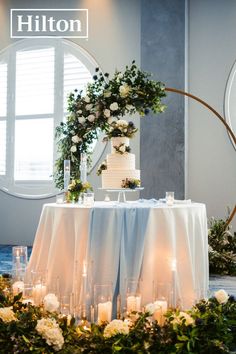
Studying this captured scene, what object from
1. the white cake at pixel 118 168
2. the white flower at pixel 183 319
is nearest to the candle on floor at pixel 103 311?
the white flower at pixel 183 319

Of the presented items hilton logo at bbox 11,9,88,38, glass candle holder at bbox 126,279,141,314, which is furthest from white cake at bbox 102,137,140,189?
hilton logo at bbox 11,9,88,38

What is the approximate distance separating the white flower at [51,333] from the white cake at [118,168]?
1.46m

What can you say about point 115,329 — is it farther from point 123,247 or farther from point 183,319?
point 123,247

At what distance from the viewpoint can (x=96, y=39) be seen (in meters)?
7.13

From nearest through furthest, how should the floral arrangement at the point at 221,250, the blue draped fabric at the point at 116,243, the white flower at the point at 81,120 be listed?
the blue draped fabric at the point at 116,243, the white flower at the point at 81,120, the floral arrangement at the point at 221,250

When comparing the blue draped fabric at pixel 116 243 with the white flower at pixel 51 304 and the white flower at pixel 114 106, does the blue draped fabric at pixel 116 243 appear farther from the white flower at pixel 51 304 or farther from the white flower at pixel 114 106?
the white flower at pixel 114 106

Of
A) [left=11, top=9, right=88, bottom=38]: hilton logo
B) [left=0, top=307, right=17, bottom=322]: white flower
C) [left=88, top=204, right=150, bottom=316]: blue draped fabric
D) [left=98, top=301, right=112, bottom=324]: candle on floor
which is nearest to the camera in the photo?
[left=0, top=307, right=17, bottom=322]: white flower

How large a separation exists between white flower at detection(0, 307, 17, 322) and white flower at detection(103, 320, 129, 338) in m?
0.53

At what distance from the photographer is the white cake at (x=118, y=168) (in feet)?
12.4

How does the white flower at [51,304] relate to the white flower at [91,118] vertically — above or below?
below

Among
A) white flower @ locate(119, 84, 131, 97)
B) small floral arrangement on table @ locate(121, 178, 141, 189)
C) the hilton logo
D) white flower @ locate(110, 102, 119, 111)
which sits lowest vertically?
small floral arrangement on table @ locate(121, 178, 141, 189)

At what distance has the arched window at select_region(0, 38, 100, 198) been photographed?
7.29 m

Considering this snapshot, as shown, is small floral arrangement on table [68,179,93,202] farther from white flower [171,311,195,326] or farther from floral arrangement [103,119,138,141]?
white flower [171,311,195,326]

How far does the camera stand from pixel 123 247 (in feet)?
10.8
